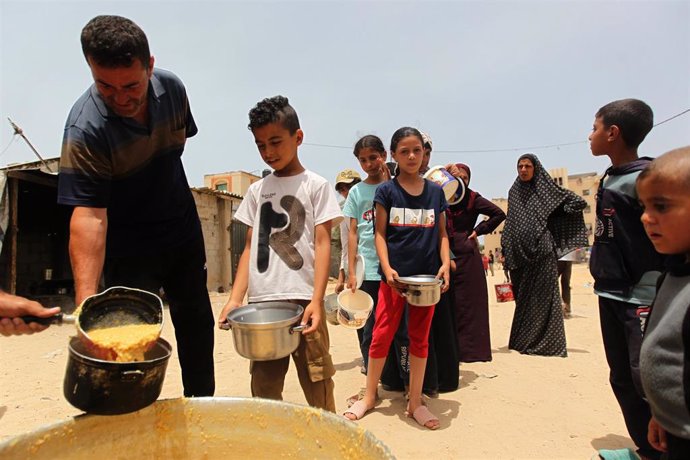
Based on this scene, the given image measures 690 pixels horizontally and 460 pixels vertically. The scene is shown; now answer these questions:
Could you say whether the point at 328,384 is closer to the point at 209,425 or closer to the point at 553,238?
the point at 209,425

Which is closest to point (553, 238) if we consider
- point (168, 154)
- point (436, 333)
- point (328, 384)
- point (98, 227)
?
point (436, 333)

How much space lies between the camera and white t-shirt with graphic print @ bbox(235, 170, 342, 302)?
84.0 inches

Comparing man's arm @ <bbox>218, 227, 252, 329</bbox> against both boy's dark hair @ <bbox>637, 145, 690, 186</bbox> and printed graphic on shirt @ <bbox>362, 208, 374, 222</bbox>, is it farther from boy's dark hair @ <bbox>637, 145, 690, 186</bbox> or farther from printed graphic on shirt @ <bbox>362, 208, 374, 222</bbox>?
boy's dark hair @ <bbox>637, 145, 690, 186</bbox>

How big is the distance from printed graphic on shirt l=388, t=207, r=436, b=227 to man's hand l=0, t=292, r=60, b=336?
1.92 metres

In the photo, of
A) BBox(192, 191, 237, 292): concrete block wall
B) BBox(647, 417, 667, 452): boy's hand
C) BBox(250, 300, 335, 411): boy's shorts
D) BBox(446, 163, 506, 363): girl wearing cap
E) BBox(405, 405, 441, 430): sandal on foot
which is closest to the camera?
BBox(647, 417, 667, 452): boy's hand

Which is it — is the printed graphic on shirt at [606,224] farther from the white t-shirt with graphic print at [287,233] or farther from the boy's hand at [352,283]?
the boy's hand at [352,283]

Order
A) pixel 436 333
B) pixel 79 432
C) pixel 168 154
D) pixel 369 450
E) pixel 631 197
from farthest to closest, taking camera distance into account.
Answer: pixel 436 333 → pixel 168 154 → pixel 631 197 → pixel 79 432 → pixel 369 450

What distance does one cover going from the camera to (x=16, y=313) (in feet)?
4.13

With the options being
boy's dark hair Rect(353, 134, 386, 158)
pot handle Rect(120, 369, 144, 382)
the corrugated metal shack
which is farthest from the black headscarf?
the corrugated metal shack

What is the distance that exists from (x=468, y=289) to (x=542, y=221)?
111 centimetres

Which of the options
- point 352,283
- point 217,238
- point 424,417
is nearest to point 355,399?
point 424,417

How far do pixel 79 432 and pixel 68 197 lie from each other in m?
0.95

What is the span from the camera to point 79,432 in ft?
4.31

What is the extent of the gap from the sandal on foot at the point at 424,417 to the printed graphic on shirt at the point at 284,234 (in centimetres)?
133
